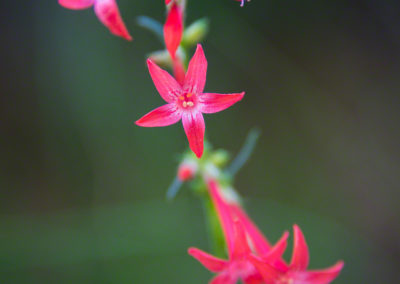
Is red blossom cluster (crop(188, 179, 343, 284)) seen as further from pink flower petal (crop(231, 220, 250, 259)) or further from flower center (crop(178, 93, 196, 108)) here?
flower center (crop(178, 93, 196, 108))

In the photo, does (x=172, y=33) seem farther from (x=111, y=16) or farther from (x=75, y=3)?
(x=75, y=3)

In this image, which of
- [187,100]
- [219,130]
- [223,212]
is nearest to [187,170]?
[223,212]

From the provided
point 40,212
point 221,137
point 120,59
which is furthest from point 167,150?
point 40,212

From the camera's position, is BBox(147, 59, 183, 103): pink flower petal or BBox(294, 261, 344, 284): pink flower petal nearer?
BBox(147, 59, 183, 103): pink flower petal

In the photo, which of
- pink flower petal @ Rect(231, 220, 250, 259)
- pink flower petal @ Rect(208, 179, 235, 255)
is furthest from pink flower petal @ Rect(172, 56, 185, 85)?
pink flower petal @ Rect(231, 220, 250, 259)

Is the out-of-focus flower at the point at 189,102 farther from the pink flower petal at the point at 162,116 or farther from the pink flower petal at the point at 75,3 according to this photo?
the pink flower petal at the point at 75,3

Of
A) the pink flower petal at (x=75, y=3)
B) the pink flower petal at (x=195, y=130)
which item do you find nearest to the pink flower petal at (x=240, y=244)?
the pink flower petal at (x=195, y=130)
